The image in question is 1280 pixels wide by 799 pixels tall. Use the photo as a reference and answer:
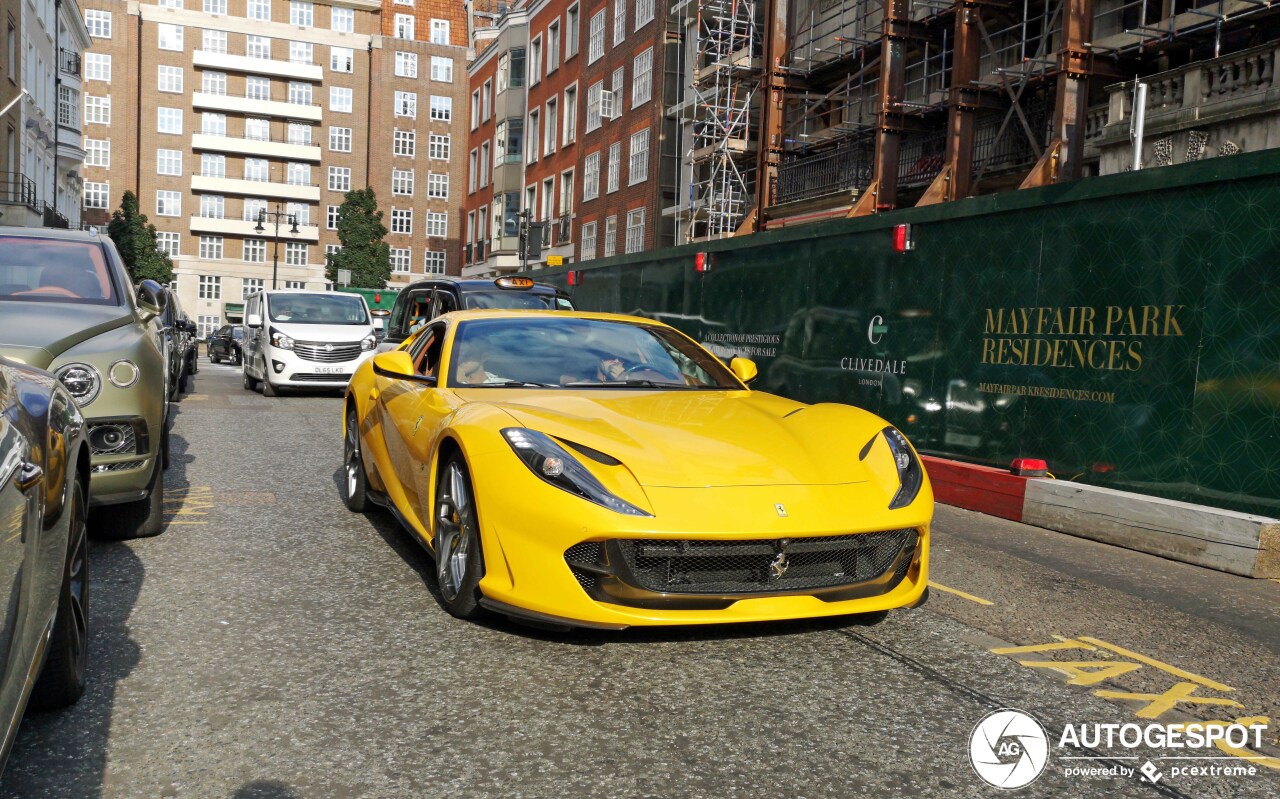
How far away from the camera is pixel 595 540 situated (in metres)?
3.86

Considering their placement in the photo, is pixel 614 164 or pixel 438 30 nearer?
pixel 614 164

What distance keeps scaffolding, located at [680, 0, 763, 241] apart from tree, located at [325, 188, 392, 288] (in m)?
36.1

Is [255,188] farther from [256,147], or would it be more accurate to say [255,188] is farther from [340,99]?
[340,99]

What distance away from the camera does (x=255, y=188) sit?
7625cm

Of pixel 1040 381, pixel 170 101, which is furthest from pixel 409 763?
pixel 170 101

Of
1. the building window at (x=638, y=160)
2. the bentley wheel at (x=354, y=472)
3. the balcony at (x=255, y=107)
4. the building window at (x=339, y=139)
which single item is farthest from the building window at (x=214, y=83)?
the bentley wheel at (x=354, y=472)

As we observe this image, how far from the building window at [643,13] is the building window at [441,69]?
147 ft

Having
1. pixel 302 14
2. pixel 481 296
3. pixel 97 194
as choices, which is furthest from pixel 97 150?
pixel 481 296

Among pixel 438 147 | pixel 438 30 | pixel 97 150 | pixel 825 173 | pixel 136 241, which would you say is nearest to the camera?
pixel 825 173

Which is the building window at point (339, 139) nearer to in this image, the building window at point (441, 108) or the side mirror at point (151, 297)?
the building window at point (441, 108)

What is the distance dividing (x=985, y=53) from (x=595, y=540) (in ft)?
74.9

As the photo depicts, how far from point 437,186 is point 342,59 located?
10.9 metres

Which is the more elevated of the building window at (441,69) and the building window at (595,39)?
the building window at (441,69)

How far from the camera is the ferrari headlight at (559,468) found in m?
3.90
